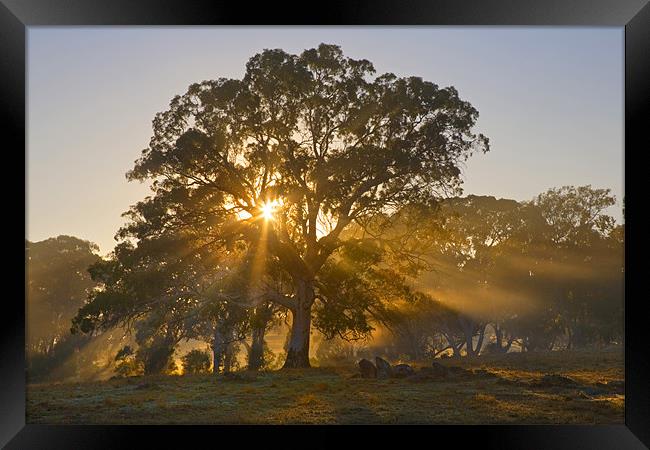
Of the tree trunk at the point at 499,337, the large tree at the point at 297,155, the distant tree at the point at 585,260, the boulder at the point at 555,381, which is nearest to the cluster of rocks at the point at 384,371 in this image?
the large tree at the point at 297,155

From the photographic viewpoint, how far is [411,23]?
19.9 ft

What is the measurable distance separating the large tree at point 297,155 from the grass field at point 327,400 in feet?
8.93

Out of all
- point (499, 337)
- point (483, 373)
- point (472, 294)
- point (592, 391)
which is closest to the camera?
point (592, 391)

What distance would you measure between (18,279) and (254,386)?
6.96m

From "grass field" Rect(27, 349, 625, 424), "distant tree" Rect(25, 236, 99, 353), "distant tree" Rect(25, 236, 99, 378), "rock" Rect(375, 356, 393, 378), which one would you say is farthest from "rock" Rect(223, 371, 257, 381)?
"distant tree" Rect(25, 236, 99, 353)

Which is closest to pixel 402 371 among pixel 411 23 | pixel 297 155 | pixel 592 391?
pixel 592 391

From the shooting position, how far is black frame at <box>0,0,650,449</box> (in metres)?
5.63

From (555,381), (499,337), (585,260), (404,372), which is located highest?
(585,260)

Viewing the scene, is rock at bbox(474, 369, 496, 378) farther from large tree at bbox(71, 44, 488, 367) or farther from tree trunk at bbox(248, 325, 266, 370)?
tree trunk at bbox(248, 325, 266, 370)

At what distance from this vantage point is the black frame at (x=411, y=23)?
563 centimetres

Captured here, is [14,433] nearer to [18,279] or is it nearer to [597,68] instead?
[18,279]

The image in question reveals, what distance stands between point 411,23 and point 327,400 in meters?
6.51

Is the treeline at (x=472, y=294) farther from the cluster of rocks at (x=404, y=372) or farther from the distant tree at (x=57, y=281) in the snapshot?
the cluster of rocks at (x=404, y=372)

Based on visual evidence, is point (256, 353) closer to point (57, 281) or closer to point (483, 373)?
point (483, 373)
